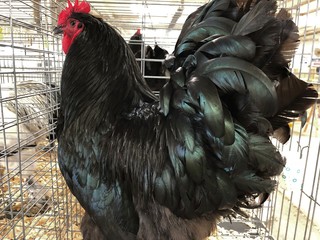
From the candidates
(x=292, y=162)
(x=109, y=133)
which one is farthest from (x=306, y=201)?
(x=109, y=133)

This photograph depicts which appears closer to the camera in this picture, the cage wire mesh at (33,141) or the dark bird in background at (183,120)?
the dark bird in background at (183,120)

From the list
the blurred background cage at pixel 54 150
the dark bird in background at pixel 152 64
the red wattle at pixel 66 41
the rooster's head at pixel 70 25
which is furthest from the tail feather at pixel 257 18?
the dark bird in background at pixel 152 64

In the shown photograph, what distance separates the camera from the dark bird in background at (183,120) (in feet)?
3.35

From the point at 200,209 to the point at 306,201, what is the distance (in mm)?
3236

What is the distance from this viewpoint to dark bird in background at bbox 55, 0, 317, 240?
3.35ft

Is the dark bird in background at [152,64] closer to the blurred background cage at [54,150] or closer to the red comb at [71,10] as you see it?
the blurred background cage at [54,150]

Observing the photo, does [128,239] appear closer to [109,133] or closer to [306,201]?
[109,133]

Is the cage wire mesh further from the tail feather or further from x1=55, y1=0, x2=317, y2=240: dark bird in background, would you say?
the tail feather

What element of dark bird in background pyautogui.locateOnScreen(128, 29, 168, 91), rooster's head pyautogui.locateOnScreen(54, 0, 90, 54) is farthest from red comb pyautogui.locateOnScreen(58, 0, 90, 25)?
dark bird in background pyautogui.locateOnScreen(128, 29, 168, 91)

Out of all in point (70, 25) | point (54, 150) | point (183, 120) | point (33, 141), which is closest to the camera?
point (183, 120)

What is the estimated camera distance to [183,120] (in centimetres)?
119

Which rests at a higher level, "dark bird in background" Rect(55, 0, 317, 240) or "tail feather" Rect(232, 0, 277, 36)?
"tail feather" Rect(232, 0, 277, 36)

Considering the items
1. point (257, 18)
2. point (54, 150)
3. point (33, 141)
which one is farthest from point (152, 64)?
point (257, 18)

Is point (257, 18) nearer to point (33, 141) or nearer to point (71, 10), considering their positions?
point (71, 10)
